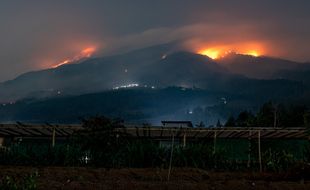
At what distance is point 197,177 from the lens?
1194 centimetres

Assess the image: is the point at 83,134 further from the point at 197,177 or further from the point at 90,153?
the point at 197,177

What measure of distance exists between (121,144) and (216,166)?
340cm

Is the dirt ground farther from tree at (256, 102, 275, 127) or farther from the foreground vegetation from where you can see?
tree at (256, 102, 275, 127)

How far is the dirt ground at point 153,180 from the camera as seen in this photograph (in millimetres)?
9680

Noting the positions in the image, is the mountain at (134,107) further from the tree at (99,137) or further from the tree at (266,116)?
the tree at (99,137)

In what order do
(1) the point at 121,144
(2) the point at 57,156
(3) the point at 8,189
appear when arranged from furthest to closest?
(1) the point at 121,144
(2) the point at 57,156
(3) the point at 8,189

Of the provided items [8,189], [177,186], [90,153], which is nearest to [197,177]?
[177,186]

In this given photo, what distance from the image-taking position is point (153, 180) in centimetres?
1153

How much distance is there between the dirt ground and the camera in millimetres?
9680

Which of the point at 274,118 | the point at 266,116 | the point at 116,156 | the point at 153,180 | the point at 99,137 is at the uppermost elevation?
the point at 266,116

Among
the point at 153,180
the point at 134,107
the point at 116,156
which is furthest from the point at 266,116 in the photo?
the point at 134,107

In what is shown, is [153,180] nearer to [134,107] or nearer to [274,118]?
[274,118]

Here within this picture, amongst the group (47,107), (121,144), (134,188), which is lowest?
(134,188)

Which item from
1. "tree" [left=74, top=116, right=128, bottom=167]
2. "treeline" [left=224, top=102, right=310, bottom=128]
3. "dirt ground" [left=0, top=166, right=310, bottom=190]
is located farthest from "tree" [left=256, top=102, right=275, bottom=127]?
"dirt ground" [left=0, top=166, right=310, bottom=190]
